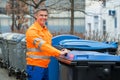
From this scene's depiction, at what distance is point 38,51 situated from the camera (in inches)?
253

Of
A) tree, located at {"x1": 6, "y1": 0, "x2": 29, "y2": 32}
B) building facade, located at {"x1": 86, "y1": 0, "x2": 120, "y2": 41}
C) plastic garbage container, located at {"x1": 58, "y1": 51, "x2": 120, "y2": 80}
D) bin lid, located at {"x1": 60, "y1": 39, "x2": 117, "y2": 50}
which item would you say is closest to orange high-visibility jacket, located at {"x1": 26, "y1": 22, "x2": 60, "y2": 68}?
bin lid, located at {"x1": 60, "y1": 39, "x2": 117, "y2": 50}

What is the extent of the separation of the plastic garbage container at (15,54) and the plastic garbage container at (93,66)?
6213mm

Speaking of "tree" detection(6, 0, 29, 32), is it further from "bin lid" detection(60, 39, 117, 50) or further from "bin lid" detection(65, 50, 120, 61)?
"bin lid" detection(65, 50, 120, 61)

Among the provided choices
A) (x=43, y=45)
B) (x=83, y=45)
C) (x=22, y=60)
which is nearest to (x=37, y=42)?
(x=43, y=45)

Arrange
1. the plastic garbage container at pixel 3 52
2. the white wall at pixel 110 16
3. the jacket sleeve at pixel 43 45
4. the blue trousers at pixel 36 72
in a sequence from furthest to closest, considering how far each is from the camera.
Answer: the white wall at pixel 110 16 → the plastic garbage container at pixel 3 52 → the blue trousers at pixel 36 72 → the jacket sleeve at pixel 43 45

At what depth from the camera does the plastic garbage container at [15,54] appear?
12.1 m

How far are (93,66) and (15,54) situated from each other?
24.0 ft

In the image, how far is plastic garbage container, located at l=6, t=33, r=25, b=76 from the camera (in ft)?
39.6

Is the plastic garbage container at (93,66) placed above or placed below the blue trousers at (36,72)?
above

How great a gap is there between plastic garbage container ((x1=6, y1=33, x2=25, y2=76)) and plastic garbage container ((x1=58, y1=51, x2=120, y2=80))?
621 cm

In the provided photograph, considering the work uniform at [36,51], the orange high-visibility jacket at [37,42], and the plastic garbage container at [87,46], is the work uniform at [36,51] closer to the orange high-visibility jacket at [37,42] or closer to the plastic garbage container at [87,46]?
the orange high-visibility jacket at [37,42]

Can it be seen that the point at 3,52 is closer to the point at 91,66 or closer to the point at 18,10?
the point at 91,66

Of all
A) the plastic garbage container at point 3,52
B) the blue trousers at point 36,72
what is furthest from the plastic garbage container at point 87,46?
the plastic garbage container at point 3,52

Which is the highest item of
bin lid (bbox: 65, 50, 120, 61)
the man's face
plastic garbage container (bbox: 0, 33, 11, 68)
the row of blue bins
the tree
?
the tree
